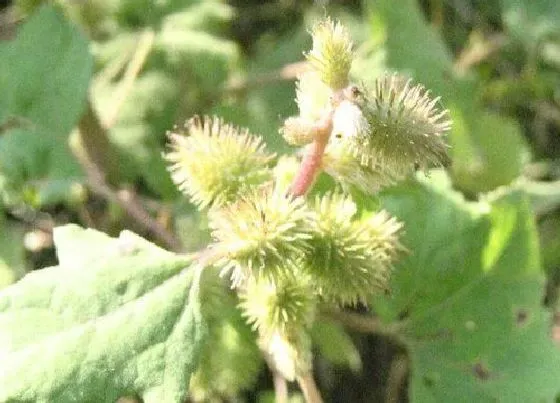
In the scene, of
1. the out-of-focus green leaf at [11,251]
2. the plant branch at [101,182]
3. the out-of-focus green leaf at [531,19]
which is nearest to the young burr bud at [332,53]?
the plant branch at [101,182]

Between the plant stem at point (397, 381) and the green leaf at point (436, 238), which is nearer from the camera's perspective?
the green leaf at point (436, 238)

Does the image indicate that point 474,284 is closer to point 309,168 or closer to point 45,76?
point 309,168

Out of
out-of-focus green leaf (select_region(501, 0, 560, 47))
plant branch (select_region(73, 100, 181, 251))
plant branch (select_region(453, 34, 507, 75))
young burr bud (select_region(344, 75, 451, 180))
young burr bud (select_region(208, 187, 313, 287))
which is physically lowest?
plant branch (select_region(73, 100, 181, 251))

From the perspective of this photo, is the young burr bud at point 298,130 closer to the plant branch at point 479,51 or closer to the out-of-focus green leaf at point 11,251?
the out-of-focus green leaf at point 11,251

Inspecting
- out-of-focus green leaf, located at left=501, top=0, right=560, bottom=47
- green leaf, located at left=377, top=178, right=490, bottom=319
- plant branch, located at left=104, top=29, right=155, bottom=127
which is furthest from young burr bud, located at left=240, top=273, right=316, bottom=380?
out-of-focus green leaf, located at left=501, top=0, right=560, bottom=47

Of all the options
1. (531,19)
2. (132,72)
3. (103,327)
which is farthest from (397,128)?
(531,19)

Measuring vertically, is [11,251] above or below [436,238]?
below

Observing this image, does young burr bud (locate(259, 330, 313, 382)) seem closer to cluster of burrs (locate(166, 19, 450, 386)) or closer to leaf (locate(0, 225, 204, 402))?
cluster of burrs (locate(166, 19, 450, 386))
